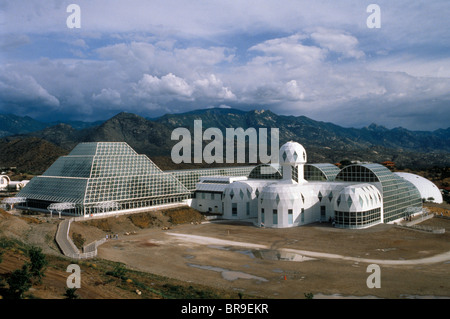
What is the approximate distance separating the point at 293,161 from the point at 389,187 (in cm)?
1798

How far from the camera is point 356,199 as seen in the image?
57.6 meters

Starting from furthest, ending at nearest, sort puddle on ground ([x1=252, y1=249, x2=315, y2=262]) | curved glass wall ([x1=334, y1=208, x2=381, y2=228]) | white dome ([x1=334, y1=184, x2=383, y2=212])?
1. curved glass wall ([x1=334, y1=208, x2=381, y2=228])
2. white dome ([x1=334, y1=184, x2=383, y2=212])
3. puddle on ground ([x1=252, y1=249, x2=315, y2=262])

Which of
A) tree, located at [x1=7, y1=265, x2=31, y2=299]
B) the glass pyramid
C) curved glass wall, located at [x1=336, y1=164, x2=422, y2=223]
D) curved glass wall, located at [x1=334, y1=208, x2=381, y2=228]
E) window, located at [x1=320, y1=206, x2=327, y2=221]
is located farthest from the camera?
window, located at [x1=320, y1=206, x2=327, y2=221]

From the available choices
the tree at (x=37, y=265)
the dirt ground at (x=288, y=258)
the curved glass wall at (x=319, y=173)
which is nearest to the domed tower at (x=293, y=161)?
the curved glass wall at (x=319, y=173)

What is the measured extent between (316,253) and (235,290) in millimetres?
16857

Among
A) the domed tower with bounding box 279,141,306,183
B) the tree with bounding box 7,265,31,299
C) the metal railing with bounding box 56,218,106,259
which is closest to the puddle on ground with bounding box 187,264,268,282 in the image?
the metal railing with bounding box 56,218,106,259

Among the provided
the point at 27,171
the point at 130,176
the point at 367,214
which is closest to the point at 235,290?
the point at 367,214

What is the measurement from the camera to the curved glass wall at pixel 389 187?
2527 inches

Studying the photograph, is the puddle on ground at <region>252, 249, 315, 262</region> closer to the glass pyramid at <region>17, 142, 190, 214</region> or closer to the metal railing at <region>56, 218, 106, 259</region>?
the metal railing at <region>56, 218, 106, 259</region>

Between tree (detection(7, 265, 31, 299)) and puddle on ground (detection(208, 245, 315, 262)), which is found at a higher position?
tree (detection(7, 265, 31, 299))

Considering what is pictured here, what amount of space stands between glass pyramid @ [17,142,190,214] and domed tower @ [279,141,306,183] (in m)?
21.6

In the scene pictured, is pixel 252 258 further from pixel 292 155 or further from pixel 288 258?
pixel 292 155

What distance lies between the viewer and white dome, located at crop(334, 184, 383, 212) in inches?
2269
